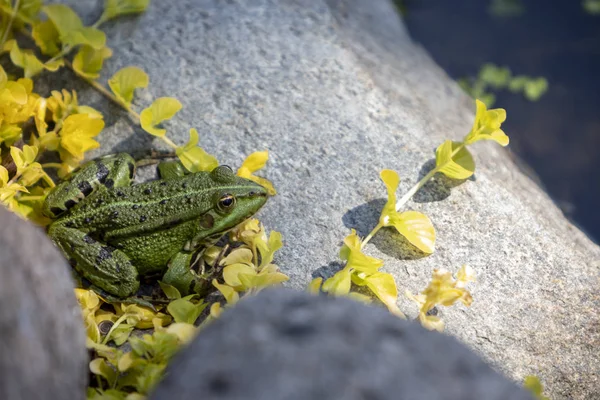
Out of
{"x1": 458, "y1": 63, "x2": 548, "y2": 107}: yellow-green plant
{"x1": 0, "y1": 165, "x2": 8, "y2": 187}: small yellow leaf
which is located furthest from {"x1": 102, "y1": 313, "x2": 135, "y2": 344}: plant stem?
{"x1": 458, "y1": 63, "x2": 548, "y2": 107}: yellow-green plant

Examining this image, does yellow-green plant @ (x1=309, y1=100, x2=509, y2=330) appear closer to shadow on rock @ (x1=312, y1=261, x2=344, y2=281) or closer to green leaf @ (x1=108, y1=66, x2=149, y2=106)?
shadow on rock @ (x1=312, y1=261, x2=344, y2=281)

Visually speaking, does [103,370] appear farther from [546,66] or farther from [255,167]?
[546,66]

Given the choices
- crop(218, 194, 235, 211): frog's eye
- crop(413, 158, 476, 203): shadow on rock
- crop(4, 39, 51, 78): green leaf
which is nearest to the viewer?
crop(218, 194, 235, 211): frog's eye

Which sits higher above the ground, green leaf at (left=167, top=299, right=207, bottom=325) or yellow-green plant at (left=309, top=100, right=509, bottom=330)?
yellow-green plant at (left=309, top=100, right=509, bottom=330)

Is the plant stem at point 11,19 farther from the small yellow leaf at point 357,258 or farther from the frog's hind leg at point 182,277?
the small yellow leaf at point 357,258

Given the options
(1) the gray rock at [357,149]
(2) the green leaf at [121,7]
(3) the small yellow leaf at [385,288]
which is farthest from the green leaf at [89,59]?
(3) the small yellow leaf at [385,288]

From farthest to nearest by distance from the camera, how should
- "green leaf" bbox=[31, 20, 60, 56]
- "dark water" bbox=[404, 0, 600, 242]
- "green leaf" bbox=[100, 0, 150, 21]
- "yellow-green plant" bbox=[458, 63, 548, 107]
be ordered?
"dark water" bbox=[404, 0, 600, 242] < "yellow-green plant" bbox=[458, 63, 548, 107] < "green leaf" bbox=[100, 0, 150, 21] < "green leaf" bbox=[31, 20, 60, 56]

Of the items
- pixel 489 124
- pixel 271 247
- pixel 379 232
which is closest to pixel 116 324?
pixel 271 247
